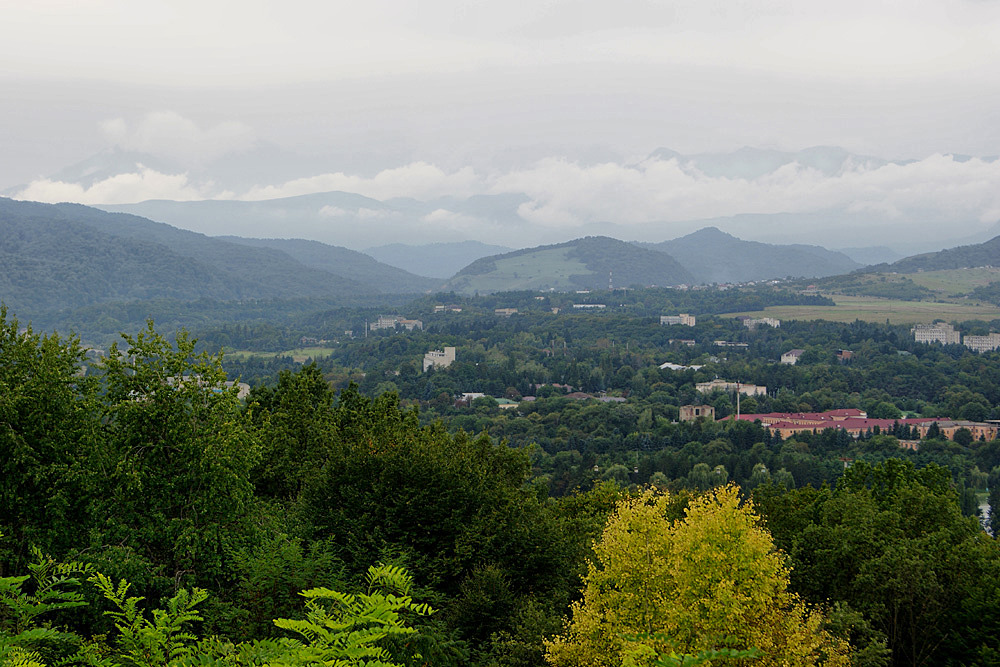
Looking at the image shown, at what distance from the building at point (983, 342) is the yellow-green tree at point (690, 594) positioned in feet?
579

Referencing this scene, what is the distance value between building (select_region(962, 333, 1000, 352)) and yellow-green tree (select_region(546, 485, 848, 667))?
176513mm

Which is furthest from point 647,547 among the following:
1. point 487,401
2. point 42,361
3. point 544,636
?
point 487,401

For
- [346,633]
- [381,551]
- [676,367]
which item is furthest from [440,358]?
[346,633]

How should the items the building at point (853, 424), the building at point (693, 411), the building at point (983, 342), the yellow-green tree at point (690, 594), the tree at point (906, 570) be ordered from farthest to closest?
1. the building at point (983, 342)
2. the building at point (693, 411)
3. the building at point (853, 424)
4. the tree at point (906, 570)
5. the yellow-green tree at point (690, 594)

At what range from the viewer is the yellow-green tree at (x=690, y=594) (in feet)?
50.5

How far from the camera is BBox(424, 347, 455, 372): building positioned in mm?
149250

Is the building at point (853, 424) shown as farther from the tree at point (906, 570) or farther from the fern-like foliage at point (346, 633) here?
the fern-like foliage at point (346, 633)

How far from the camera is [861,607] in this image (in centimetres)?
2225

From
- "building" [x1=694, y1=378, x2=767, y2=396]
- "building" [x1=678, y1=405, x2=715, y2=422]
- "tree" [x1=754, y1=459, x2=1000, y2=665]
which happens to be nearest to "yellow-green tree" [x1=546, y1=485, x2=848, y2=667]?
"tree" [x1=754, y1=459, x2=1000, y2=665]

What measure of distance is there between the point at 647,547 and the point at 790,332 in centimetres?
18702

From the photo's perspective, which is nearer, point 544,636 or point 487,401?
point 544,636

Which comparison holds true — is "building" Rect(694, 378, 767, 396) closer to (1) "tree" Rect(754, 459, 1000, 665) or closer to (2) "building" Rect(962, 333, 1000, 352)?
(2) "building" Rect(962, 333, 1000, 352)

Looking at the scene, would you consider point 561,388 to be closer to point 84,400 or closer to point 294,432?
point 294,432

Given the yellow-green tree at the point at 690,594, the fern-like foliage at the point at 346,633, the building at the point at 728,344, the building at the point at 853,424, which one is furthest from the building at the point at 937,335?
the fern-like foliage at the point at 346,633
